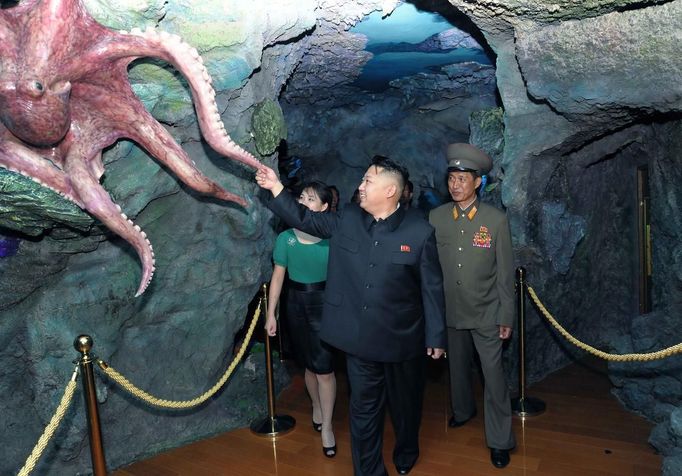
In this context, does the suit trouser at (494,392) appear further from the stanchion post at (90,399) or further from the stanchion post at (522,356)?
the stanchion post at (90,399)

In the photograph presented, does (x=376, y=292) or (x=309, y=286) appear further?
(x=309, y=286)

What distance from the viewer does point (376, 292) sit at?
A: 11.3ft

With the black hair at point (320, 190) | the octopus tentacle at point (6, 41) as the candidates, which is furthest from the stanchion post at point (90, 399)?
the black hair at point (320, 190)

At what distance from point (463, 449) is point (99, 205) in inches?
113

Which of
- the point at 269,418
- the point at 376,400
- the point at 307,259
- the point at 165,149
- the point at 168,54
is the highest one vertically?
the point at 168,54

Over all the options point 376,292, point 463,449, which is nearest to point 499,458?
point 463,449

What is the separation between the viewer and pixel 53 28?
3.00m

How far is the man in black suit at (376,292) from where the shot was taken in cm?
345

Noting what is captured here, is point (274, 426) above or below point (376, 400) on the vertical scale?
below

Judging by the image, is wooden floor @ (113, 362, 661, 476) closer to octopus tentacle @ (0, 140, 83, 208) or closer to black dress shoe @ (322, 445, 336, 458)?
black dress shoe @ (322, 445, 336, 458)

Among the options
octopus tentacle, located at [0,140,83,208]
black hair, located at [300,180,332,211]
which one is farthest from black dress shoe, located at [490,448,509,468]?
octopus tentacle, located at [0,140,83,208]

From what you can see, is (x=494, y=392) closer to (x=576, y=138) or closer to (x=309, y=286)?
(x=309, y=286)

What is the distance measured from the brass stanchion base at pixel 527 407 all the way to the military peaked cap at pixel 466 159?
1.98m

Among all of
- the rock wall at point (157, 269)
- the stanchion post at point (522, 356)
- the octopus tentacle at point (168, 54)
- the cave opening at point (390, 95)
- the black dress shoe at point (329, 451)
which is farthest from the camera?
the cave opening at point (390, 95)
